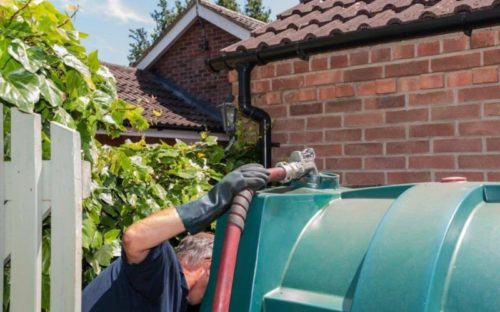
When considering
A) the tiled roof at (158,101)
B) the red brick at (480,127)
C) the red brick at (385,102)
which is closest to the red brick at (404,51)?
the red brick at (385,102)

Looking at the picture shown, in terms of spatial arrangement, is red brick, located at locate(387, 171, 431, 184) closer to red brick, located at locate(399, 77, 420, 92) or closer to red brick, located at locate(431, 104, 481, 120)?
red brick, located at locate(431, 104, 481, 120)

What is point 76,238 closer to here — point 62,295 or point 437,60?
point 62,295

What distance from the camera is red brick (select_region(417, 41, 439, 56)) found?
3.45 m

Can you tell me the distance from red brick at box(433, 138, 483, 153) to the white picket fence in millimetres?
2340

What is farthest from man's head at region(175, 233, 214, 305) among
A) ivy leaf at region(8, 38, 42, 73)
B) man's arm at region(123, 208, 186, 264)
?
ivy leaf at region(8, 38, 42, 73)

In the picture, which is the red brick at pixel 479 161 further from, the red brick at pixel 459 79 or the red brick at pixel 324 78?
the red brick at pixel 324 78

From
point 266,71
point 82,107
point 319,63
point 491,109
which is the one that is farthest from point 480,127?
point 82,107

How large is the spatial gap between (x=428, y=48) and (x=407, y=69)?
0.62ft

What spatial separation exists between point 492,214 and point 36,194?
5.27ft

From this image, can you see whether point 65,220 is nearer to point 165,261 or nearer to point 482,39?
point 165,261

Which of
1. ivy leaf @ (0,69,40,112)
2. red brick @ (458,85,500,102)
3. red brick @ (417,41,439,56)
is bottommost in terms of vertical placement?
ivy leaf @ (0,69,40,112)

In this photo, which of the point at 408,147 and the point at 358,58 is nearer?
the point at 408,147

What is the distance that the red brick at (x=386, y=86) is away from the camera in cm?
360

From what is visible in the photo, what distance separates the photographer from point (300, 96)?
4055 millimetres
